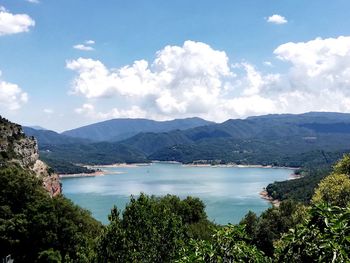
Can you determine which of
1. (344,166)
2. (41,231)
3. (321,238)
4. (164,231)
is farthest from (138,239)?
(344,166)

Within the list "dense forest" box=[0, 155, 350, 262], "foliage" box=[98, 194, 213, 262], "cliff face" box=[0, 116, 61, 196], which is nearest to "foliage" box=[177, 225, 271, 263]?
"dense forest" box=[0, 155, 350, 262]

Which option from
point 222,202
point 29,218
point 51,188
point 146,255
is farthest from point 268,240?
point 222,202

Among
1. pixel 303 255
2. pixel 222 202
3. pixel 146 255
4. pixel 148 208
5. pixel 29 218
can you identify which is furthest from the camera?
pixel 222 202

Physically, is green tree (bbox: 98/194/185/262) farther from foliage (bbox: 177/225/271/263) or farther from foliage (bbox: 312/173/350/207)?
foliage (bbox: 312/173/350/207)

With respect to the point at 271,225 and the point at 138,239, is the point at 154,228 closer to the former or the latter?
the point at 138,239

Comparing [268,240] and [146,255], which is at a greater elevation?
[146,255]

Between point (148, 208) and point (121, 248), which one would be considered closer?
point (121, 248)

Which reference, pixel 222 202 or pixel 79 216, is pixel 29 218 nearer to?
pixel 79 216
